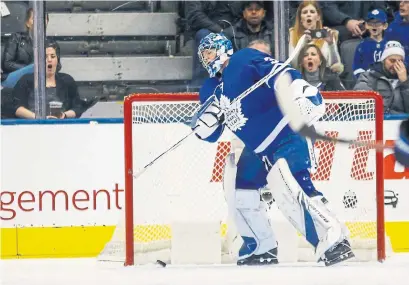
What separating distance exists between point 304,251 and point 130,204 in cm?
92

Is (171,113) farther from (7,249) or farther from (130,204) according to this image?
(7,249)

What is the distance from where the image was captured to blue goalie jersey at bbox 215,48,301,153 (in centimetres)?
488

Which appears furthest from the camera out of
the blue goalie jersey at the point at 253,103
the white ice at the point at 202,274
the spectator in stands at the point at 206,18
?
the spectator in stands at the point at 206,18

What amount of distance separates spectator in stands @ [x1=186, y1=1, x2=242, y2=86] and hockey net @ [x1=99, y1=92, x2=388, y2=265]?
0.47 m

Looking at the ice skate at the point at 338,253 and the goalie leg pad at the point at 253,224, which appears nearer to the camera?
the ice skate at the point at 338,253

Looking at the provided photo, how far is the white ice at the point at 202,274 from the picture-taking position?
181 inches

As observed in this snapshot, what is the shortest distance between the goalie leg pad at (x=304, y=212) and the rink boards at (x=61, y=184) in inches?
37.4

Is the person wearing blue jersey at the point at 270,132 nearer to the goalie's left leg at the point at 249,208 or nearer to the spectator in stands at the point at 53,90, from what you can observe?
the goalie's left leg at the point at 249,208

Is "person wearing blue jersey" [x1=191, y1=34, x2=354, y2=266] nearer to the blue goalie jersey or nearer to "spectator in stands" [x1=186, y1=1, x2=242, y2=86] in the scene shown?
the blue goalie jersey

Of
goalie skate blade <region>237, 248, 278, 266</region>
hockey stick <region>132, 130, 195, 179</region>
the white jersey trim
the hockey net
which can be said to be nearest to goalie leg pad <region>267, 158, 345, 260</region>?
the white jersey trim

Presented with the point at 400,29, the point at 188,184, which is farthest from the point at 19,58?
the point at 400,29

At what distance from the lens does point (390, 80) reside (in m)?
5.97

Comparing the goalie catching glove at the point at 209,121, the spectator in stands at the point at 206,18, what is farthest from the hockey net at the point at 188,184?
the spectator in stands at the point at 206,18

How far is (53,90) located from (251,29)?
45.0 inches
